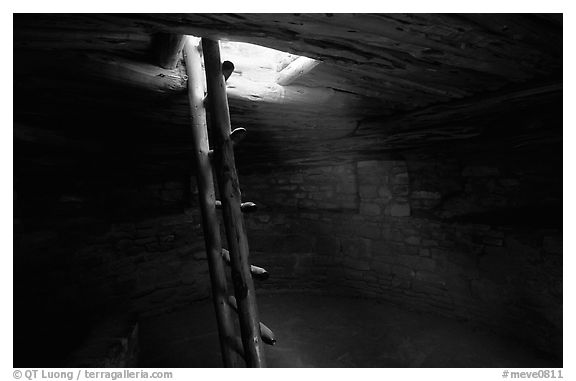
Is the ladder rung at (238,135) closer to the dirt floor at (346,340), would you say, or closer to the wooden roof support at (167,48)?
the wooden roof support at (167,48)

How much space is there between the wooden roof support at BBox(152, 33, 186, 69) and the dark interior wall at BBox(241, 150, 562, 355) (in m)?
2.95

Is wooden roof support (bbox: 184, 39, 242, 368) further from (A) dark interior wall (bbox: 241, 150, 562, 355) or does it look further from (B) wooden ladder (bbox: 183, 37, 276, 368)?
(A) dark interior wall (bbox: 241, 150, 562, 355)

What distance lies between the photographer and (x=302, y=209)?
198 inches

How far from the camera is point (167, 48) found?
1.86 m

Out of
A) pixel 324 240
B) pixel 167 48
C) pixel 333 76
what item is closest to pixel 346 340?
pixel 324 240

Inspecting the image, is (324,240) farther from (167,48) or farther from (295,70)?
(167,48)

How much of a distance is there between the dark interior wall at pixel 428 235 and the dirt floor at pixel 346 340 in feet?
0.73

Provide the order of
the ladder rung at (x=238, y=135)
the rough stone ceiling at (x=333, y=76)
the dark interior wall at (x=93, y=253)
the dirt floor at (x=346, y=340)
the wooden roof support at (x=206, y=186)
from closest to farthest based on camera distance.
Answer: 1. the rough stone ceiling at (x=333, y=76)
2. the ladder rung at (x=238, y=135)
3. the wooden roof support at (x=206, y=186)
4. the dirt floor at (x=346, y=340)
5. the dark interior wall at (x=93, y=253)

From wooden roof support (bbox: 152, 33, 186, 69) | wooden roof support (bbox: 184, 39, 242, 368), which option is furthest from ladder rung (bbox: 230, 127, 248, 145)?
wooden roof support (bbox: 152, 33, 186, 69)

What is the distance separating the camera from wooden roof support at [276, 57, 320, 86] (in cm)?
207

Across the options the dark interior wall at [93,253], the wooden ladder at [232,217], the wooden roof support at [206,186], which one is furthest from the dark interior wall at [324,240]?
the wooden ladder at [232,217]

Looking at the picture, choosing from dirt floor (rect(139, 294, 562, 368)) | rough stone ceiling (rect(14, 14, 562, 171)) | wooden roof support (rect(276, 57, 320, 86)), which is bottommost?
dirt floor (rect(139, 294, 562, 368))

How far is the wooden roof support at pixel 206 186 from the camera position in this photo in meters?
2.03
